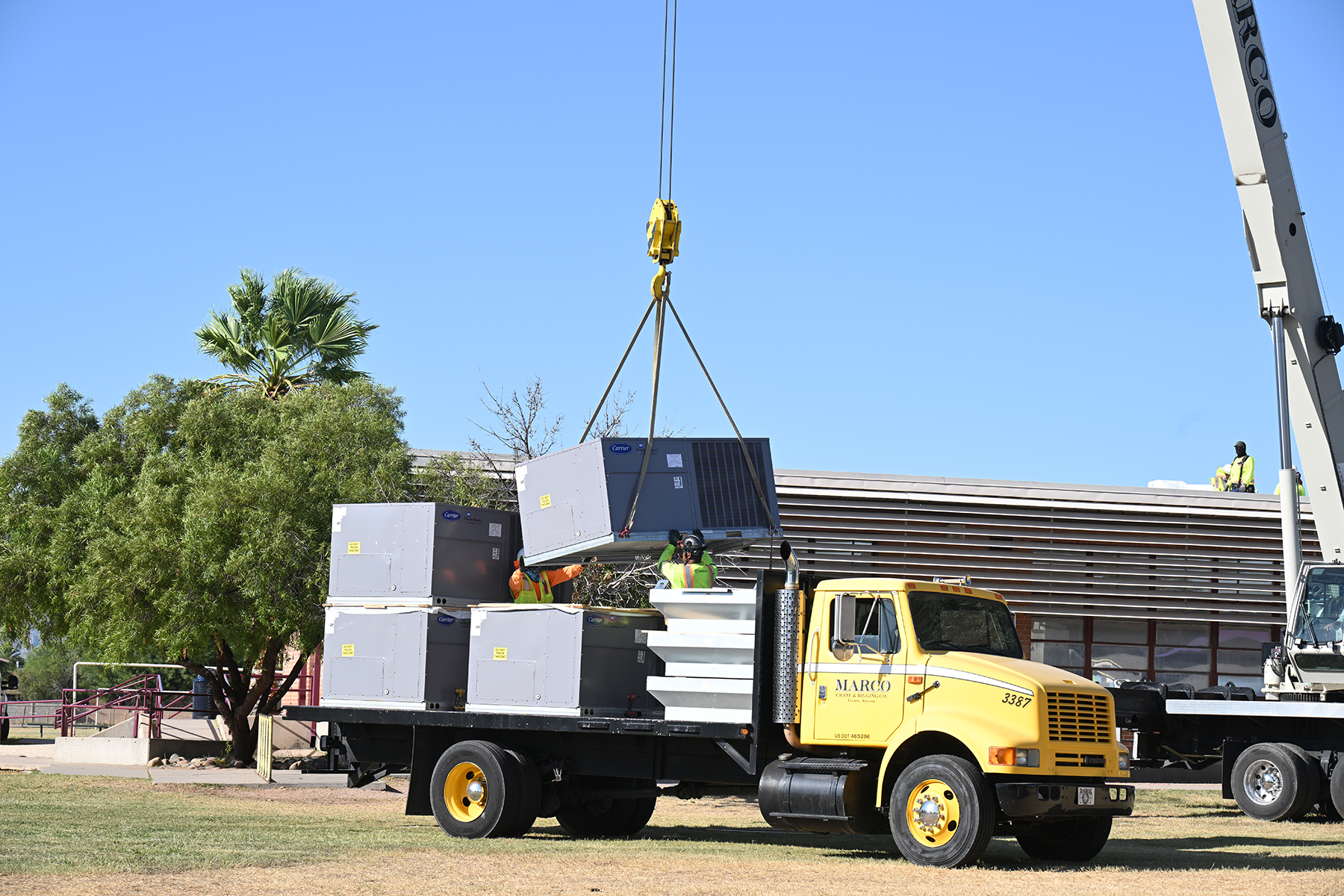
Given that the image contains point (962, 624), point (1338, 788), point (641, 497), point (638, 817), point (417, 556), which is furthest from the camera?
point (1338, 788)

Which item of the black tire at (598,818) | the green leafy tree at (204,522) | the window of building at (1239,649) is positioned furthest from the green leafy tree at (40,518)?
the window of building at (1239,649)

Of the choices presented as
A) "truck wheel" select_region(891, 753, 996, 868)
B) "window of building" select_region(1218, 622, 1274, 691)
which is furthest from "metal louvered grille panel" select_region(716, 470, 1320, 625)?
"truck wheel" select_region(891, 753, 996, 868)

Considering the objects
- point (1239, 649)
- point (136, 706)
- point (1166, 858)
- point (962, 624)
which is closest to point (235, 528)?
point (136, 706)

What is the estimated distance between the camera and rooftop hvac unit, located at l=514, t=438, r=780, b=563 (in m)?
13.7

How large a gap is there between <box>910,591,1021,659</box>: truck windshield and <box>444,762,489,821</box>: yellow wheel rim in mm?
4646

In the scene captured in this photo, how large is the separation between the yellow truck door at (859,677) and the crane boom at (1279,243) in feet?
25.1

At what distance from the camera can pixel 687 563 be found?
13.4m

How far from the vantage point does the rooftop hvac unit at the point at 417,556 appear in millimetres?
14492

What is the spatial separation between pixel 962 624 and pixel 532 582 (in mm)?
4399

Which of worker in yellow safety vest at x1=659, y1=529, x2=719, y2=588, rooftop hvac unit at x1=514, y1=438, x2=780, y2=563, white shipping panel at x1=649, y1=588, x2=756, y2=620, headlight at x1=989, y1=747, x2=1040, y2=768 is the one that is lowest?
headlight at x1=989, y1=747, x2=1040, y2=768

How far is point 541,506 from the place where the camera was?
46.3 ft

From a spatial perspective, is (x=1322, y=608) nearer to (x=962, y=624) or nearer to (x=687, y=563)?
(x=962, y=624)

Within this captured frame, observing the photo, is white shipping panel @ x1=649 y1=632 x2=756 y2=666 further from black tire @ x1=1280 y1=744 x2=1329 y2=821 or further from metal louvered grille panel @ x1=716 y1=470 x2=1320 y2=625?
metal louvered grille panel @ x1=716 y1=470 x2=1320 y2=625

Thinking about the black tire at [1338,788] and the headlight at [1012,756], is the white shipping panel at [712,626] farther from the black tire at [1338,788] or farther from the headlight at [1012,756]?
the black tire at [1338,788]
